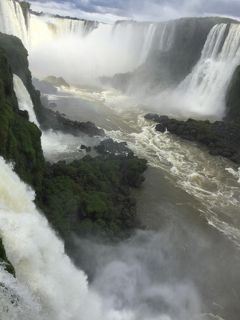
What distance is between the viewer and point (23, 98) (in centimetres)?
2772

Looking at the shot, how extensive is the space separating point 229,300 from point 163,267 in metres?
3.20

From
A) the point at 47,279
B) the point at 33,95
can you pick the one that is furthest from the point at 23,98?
the point at 47,279

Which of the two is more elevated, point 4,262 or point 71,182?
point 4,262

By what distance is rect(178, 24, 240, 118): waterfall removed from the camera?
43.9m

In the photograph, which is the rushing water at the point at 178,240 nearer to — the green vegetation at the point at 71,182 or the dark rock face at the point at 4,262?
the green vegetation at the point at 71,182

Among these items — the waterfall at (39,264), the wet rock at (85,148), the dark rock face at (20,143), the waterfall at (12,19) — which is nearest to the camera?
the waterfall at (39,264)

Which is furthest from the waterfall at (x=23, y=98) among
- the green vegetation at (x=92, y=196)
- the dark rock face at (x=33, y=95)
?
the green vegetation at (x=92, y=196)

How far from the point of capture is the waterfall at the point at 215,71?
4391cm

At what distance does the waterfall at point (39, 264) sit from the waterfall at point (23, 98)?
10.8 metres

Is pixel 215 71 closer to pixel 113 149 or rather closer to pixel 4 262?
pixel 113 149

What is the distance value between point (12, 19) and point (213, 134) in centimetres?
3249

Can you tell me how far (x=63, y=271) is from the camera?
16.2 meters

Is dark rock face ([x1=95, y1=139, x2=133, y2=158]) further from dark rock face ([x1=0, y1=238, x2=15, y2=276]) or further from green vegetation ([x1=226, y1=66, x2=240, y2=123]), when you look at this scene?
dark rock face ([x1=0, y1=238, x2=15, y2=276])

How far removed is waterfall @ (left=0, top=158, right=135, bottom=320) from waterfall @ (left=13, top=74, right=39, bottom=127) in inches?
426
